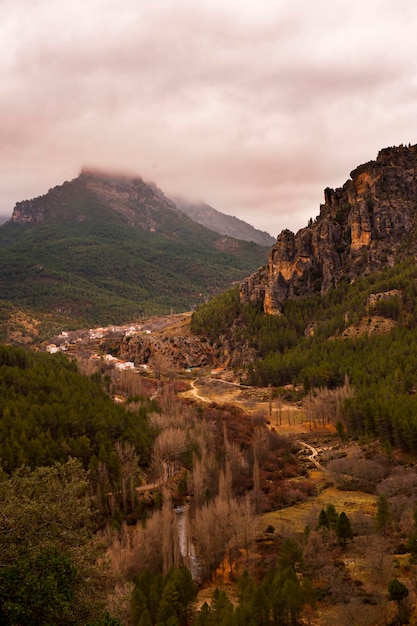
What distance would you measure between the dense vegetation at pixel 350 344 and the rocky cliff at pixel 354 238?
697 cm

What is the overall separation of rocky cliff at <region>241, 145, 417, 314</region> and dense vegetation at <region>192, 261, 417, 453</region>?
22.9ft

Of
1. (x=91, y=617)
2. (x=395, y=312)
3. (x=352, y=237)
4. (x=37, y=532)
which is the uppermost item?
(x=352, y=237)

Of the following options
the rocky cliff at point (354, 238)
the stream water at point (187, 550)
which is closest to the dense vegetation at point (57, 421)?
the stream water at point (187, 550)

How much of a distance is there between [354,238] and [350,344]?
177 ft

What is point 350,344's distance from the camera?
121 meters

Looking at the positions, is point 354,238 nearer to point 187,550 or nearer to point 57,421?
point 57,421

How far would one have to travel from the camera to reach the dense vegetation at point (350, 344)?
253ft

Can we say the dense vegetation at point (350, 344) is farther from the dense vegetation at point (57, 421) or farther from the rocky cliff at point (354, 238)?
the dense vegetation at point (57, 421)

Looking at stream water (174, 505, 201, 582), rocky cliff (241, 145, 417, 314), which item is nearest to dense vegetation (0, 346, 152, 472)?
stream water (174, 505, 201, 582)

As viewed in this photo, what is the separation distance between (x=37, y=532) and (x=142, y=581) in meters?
16.8

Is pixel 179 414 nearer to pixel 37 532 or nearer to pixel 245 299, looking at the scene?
pixel 37 532

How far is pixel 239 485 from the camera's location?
59.7 metres

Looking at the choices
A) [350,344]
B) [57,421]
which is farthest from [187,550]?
[350,344]

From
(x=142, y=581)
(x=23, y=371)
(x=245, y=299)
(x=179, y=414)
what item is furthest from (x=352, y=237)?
(x=142, y=581)
